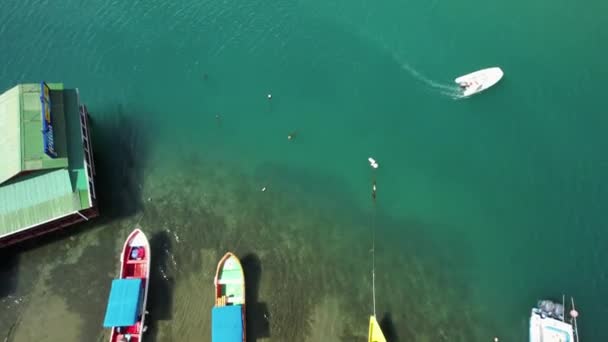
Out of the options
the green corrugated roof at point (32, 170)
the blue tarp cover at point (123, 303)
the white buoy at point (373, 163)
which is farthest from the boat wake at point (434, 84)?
the blue tarp cover at point (123, 303)

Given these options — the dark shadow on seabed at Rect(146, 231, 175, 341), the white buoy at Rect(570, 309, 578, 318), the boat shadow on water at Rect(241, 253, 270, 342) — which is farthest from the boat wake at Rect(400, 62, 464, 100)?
the dark shadow on seabed at Rect(146, 231, 175, 341)

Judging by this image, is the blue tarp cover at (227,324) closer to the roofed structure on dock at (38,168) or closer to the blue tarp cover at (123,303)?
the blue tarp cover at (123,303)

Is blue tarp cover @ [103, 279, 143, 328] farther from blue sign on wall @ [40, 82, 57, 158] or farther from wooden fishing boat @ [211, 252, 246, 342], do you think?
blue sign on wall @ [40, 82, 57, 158]

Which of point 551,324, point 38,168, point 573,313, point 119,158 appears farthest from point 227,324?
point 573,313

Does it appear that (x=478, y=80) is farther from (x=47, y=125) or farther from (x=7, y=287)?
(x=7, y=287)

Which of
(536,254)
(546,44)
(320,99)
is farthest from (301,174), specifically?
(546,44)

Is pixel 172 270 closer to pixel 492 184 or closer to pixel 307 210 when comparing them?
pixel 307 210
